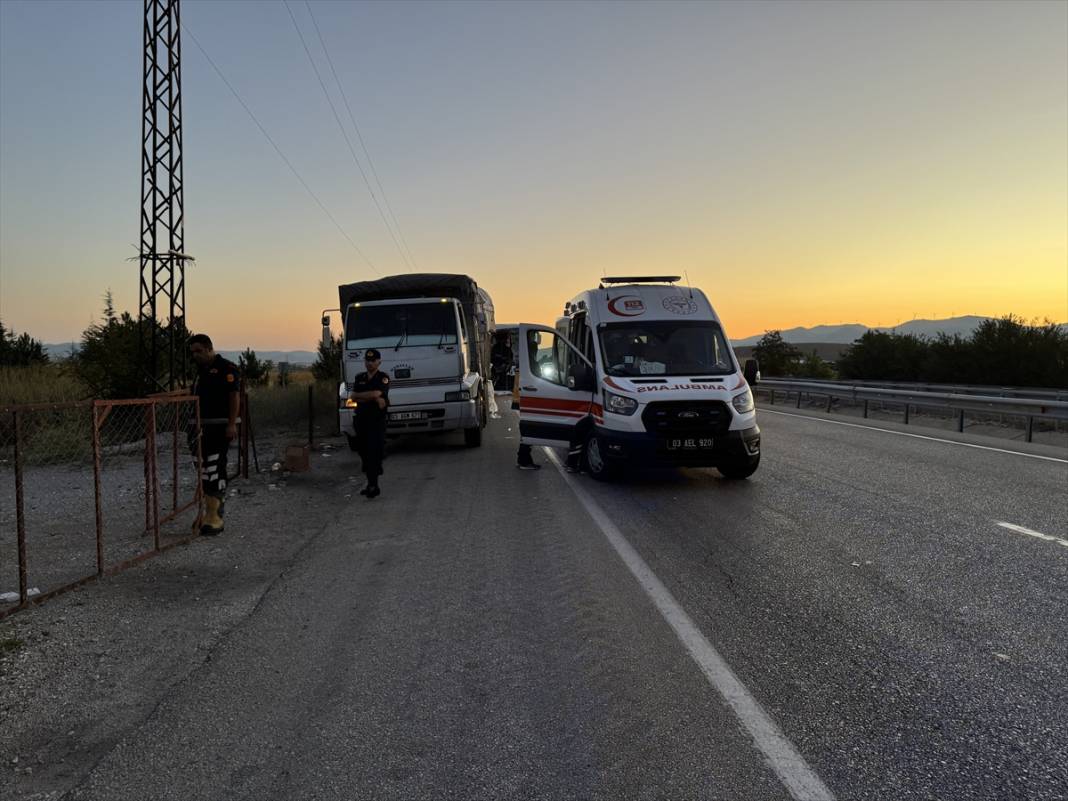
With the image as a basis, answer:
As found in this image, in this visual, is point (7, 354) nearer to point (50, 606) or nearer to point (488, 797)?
point (50, 606)

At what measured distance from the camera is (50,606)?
197 inches

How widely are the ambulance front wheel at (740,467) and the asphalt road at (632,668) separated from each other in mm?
1639

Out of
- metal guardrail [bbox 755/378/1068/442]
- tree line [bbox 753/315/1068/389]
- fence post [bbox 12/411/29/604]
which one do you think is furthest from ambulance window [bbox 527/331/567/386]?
tree line [bbox 753/315/1068/389]

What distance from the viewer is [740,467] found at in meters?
9.45

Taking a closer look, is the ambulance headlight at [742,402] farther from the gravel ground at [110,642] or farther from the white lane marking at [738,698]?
the gravel ground at [110,642]

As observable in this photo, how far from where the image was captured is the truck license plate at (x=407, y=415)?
1281 cm

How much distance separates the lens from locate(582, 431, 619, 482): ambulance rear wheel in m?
9.45

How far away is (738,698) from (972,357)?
37728 mm

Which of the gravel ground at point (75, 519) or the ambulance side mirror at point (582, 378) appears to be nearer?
the gravel ground at point (75, 519)

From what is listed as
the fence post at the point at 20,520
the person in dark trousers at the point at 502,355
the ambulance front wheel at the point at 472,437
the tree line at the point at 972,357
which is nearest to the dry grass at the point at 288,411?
the person in dark trousers at the point at 502,355

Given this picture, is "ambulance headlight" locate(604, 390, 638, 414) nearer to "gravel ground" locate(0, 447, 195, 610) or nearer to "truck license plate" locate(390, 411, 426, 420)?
"truck license plate" locate(390, 411, 426, 420)

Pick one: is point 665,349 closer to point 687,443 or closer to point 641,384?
point 641,384

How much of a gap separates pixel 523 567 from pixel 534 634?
1.41 m

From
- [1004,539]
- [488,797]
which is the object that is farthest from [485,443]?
[488,797]
